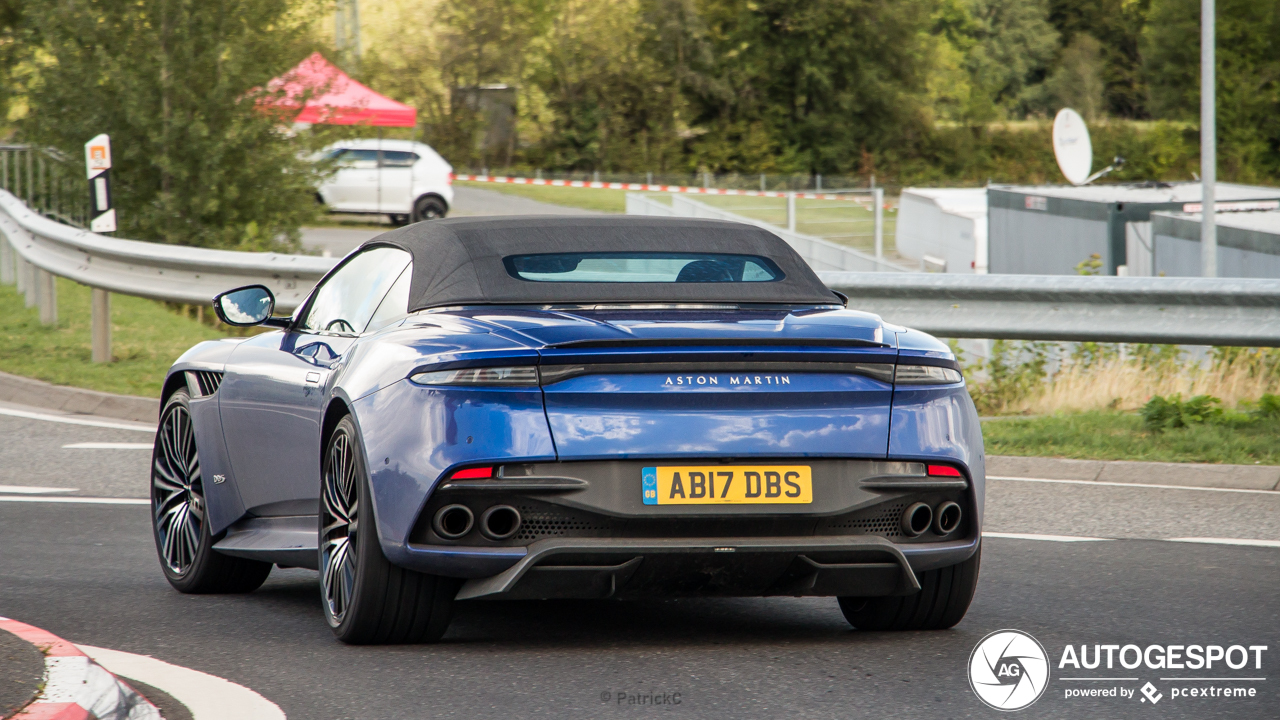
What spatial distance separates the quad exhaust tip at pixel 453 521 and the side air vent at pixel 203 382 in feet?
6.36

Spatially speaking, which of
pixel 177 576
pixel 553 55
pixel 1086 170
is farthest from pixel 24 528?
→ pixel 553 55

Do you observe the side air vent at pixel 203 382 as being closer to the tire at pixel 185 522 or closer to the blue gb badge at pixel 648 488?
the tire at pixel 185 522

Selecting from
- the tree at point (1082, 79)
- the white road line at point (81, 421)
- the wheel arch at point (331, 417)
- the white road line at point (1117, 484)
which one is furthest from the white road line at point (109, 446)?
the tree at point (1082, 79)

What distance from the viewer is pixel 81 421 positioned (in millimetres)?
11227

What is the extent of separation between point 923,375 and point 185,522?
116 inches

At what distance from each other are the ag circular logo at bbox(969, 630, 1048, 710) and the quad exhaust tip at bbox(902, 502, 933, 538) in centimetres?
39

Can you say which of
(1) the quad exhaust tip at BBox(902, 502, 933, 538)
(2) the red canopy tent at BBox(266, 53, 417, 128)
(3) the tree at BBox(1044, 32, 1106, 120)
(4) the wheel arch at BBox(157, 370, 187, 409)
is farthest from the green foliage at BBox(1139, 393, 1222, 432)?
(3) the tree at BBox(1044, 32, 1106, 120)

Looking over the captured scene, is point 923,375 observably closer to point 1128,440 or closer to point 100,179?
point 1128,440

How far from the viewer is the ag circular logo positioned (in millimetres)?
4402

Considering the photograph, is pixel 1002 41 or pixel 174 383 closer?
pixel 174 383

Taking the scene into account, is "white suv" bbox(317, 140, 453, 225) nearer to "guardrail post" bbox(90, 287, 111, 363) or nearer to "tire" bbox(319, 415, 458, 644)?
"guardrail post" bbox(90, 287, 111, 363)

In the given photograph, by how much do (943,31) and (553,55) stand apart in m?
44.7

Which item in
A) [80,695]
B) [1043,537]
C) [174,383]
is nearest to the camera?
[80,695]

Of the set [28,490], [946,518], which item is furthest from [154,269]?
[946,518]
